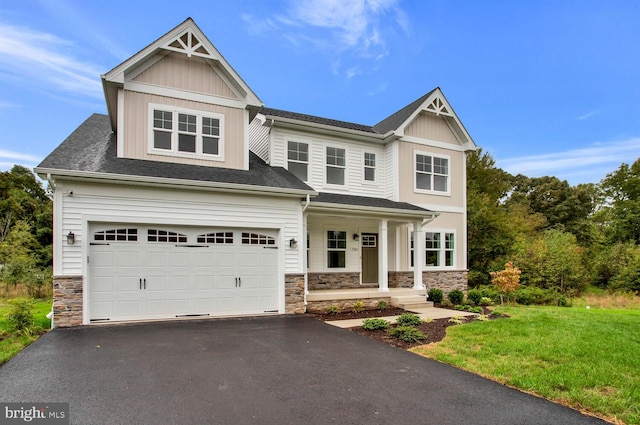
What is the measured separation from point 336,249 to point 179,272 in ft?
20.0

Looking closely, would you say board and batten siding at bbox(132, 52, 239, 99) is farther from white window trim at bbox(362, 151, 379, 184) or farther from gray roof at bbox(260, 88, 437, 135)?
white window trim at bbox(362, 151, 379, 184)

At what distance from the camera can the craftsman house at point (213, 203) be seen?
8.60m

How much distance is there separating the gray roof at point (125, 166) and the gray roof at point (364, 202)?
1499mm

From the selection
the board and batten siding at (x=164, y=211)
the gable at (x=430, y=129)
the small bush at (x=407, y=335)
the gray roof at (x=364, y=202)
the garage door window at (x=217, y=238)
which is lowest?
the small bush at (x=407, y=335)

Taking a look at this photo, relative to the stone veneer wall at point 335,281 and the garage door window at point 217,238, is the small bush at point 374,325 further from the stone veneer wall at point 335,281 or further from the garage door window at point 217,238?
the stone veneer wall at point 335,281

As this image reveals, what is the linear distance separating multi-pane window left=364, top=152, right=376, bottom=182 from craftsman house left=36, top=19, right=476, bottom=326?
0.05 m

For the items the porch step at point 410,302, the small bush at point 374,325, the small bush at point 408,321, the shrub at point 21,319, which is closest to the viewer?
the shrub at point 21,319

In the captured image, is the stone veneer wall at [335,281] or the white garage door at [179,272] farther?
the stone veneer wall at [335,281]

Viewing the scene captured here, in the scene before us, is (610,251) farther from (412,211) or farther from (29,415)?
(29,415)

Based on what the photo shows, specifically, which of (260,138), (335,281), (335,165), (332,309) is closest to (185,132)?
(260,138)

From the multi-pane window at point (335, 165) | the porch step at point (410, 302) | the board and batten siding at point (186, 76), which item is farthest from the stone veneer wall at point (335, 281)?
the board and batten siding at point (186, 76)

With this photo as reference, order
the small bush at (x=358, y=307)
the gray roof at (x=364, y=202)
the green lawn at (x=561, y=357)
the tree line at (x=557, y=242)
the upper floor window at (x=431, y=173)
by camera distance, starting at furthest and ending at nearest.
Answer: the tree line at (x=557, y=242) → the upper floor window at (x=431, y=173) → the gray roof at (x=364, y=202) → the small bush at (x=358, y=307) → the green lawn at (x=561, y=357)

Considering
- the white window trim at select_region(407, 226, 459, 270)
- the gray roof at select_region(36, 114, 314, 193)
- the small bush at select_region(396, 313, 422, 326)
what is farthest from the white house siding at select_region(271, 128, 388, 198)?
the small bush at select_region(396, 313, 422, 326)

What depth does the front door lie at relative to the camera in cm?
1416
